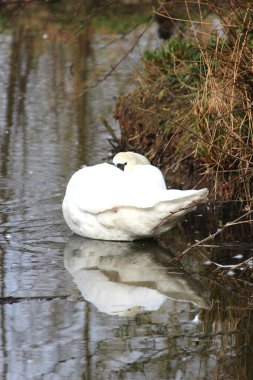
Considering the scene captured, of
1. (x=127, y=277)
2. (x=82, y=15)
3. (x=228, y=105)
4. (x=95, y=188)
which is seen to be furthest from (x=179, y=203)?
(x=82, y=15)

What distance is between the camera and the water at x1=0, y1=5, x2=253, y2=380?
17.7 feet

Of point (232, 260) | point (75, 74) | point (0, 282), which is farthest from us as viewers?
point (75, 74)

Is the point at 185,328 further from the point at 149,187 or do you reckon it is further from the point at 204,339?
the point at 149,187

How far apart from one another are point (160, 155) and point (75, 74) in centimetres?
588

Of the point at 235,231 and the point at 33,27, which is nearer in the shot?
the point at 235,231

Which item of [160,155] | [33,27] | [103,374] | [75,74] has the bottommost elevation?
[103,374]

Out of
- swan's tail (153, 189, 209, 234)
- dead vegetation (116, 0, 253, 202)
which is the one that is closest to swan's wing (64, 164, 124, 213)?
swan's tail (153, 189, 209, 234)

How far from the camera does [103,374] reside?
17.3 feet

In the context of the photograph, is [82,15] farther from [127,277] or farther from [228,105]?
[127,277]

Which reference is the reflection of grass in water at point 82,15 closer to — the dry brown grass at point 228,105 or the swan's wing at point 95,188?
the dry brown grass at point 228,105

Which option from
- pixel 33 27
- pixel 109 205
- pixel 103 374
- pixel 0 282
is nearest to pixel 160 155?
pixel 109 205

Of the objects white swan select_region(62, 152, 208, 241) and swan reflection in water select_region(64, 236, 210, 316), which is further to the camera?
white swan select_region(62, 152, 208, 241)

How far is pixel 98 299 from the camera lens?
644 centimetres

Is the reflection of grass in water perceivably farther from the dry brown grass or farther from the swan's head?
the swan's head
